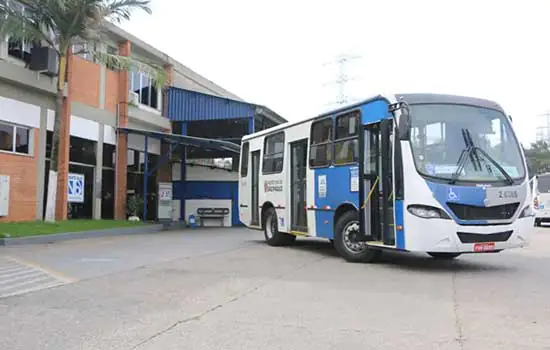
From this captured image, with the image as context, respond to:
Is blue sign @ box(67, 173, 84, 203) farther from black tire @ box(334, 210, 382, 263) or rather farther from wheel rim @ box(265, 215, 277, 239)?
black tire @ box(334, 210, 382, 263)

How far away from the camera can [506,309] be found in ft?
21.4

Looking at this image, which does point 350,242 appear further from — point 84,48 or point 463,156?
point 84,48

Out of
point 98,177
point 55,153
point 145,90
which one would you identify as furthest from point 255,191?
point 145,90

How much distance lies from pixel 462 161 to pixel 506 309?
3260 millimetres

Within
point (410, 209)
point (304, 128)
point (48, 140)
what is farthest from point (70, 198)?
point (410, 209)

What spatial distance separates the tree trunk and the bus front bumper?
1261cm

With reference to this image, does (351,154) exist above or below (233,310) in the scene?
above

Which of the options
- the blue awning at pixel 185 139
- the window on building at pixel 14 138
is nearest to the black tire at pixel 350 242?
the window on building at pixel 14 138

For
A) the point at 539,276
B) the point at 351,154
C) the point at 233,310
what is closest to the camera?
the point at 233,310

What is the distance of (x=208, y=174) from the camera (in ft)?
91.2

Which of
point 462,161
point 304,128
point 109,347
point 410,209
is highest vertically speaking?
point 304,128

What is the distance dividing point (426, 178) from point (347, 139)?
2.27 metres

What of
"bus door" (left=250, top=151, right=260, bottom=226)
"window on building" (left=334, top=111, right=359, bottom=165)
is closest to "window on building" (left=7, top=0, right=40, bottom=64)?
"bus door" (left=250, top=151, right=260, bottom=226)

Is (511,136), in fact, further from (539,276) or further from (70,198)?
(70,198)
